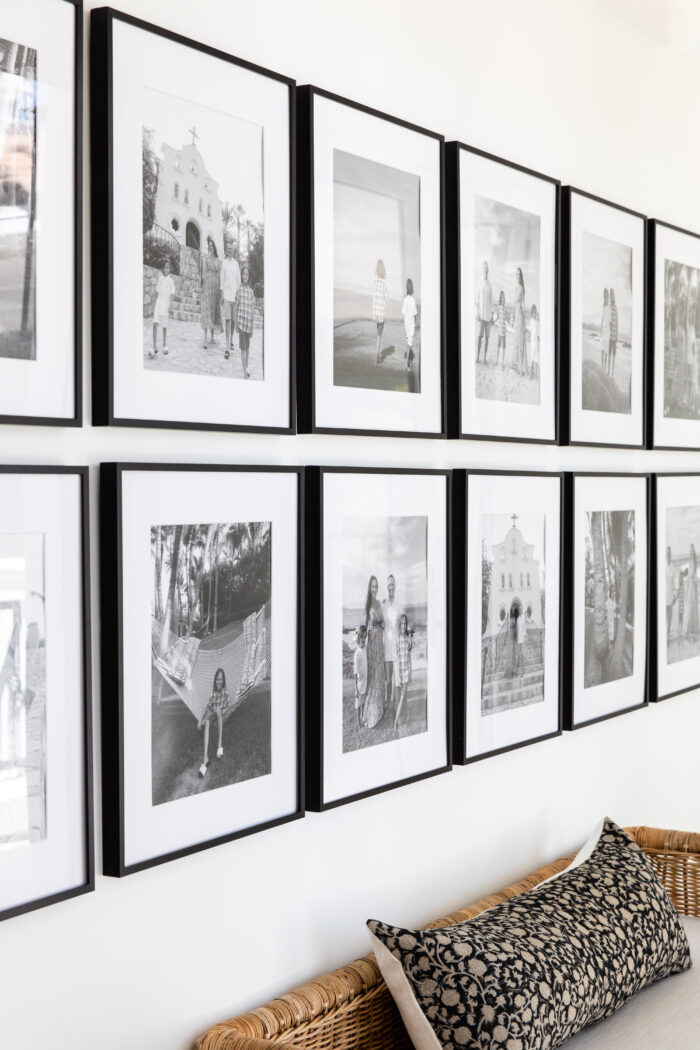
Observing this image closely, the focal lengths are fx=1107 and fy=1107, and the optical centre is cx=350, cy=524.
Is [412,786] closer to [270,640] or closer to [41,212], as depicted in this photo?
[270,640]

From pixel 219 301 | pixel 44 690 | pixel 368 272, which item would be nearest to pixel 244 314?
pixel 219 301

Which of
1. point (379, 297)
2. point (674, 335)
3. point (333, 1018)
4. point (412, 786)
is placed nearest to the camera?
point (333, 1018)

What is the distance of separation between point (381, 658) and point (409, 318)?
0.50m

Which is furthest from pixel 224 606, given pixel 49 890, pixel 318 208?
pixel 318 208

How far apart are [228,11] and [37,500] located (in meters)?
0.67

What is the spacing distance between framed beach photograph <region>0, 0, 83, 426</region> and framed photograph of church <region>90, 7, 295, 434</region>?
0.04 metres

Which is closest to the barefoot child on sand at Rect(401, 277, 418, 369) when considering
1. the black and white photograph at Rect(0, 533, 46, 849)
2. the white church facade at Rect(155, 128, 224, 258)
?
the white church facade at Rect(155, 128, 224, 258)

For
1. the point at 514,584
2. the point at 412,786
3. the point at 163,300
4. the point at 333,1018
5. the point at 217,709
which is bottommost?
the point at 333,1018

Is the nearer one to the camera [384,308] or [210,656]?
[210,656]

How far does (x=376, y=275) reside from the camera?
61.6 inches

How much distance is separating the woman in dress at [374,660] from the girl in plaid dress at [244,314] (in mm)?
388

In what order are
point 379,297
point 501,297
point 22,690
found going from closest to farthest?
point 22,690 < point 379,297 < point 501,297

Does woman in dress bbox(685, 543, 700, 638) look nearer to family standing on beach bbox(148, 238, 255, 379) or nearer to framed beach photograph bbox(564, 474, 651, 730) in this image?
framed beach photograph bbox(564, 474, 651, 730)

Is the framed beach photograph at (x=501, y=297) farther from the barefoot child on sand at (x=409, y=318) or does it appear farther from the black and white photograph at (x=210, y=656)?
the black and white photograph at (x=210, y=656)
